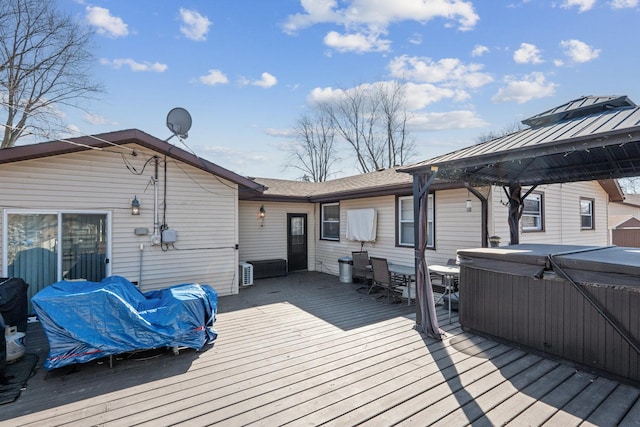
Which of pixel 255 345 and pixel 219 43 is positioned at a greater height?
pixel 219 43

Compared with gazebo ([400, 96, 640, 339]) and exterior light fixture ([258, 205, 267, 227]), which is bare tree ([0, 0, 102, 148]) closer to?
exterior light fixture ([258, 205, 267, 227])

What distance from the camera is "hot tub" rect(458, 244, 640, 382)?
324 centimetres

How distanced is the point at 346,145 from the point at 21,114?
17.7 m

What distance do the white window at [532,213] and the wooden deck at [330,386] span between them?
13.9 ft

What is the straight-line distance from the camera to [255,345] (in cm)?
430

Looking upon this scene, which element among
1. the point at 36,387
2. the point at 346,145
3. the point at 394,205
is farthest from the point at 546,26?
the point at 346,145

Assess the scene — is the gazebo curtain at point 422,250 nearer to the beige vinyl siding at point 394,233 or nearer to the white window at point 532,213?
the beige vinyl siding at point 394,233

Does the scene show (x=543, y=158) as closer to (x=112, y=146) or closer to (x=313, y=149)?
(x=112, y=146)

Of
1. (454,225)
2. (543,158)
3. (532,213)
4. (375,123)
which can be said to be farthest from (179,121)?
(375,123)

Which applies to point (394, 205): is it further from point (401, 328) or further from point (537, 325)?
point (537, 325)

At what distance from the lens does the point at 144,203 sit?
20.6 feet

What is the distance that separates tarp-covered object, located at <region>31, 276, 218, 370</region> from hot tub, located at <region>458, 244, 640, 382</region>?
13.0 feet

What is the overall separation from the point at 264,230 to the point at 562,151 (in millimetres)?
7840

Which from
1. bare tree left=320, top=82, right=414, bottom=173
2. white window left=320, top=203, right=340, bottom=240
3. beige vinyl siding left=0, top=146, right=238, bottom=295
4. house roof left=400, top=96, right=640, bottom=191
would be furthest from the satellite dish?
bare tree left=320, top=82, right=414, bottom=173
